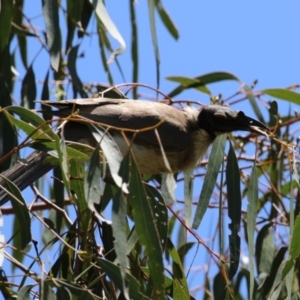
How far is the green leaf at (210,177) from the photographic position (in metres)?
3.27

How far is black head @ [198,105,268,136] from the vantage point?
12.8 ft

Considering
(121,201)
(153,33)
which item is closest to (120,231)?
(121,201)

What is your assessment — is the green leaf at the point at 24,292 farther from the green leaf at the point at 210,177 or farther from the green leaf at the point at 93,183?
the green leaf at the point at 210,177

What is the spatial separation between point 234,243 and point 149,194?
1.71 ft

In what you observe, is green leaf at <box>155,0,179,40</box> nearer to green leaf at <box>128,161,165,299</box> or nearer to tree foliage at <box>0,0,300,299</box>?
tree foliage at <box>0,0,300,299</box>

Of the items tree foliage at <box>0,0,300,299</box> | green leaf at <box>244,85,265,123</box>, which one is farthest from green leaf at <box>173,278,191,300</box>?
green leaf at <box>244,85,265,123</box>

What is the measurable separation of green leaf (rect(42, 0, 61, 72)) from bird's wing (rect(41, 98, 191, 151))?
295 millimetres

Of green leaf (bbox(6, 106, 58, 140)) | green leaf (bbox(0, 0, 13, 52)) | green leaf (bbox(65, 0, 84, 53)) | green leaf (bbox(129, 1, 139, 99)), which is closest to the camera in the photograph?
green leaf (bbox(6, 106, 58, 140))

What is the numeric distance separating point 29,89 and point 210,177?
1.31m

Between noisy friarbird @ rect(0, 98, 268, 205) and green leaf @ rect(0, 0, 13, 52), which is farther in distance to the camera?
green leaf @ rect(0, 0, 13, 52)

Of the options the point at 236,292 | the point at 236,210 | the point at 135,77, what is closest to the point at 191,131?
the point at 135,77

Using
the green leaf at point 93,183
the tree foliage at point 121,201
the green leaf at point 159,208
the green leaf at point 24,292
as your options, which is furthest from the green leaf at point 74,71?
the green leaf at point 24,292

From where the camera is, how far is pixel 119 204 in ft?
8.38

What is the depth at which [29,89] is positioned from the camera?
432 centimetres
